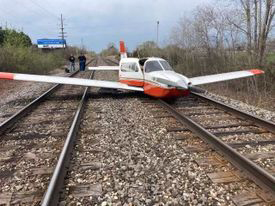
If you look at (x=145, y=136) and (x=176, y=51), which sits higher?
(x=176, y=51)

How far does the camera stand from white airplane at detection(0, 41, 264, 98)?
10.8 metres

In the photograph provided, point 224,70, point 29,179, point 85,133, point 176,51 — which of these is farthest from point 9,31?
point 29,179

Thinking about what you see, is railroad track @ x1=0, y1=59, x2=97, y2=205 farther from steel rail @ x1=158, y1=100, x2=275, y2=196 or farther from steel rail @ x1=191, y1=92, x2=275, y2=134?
steel rail @ x1=191, y1=92, x2=275, y2=134

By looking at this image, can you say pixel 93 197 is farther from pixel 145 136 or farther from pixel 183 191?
pixel 145 136

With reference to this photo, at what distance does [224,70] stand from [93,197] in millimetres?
14538

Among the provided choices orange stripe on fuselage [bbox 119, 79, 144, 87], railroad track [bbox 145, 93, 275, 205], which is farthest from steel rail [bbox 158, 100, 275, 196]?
orange stripe on fuselage [bbox 119, 79, 144, 87]

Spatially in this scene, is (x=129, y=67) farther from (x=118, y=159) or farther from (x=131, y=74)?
(x=118, y=159)

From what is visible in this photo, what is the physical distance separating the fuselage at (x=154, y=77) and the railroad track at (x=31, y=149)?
2.89 metres

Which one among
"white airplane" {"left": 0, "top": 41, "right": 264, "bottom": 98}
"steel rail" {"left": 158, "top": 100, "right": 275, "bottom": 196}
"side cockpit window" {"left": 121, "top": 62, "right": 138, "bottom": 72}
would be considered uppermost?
"side cockpit window" {"left": 121, "top": 62, "right": 138, "bottom": 72}

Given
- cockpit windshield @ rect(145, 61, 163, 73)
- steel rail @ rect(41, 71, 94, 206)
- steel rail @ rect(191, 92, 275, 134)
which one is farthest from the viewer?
cockpit windshield @ rect(145, 61, 163, 73)

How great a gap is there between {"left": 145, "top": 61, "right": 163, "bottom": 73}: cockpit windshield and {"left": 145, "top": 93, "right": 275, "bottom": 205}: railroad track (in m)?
1.46

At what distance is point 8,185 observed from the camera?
196 inches

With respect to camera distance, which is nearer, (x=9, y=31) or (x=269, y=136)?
(x=269, y=136)

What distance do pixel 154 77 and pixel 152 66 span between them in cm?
92
